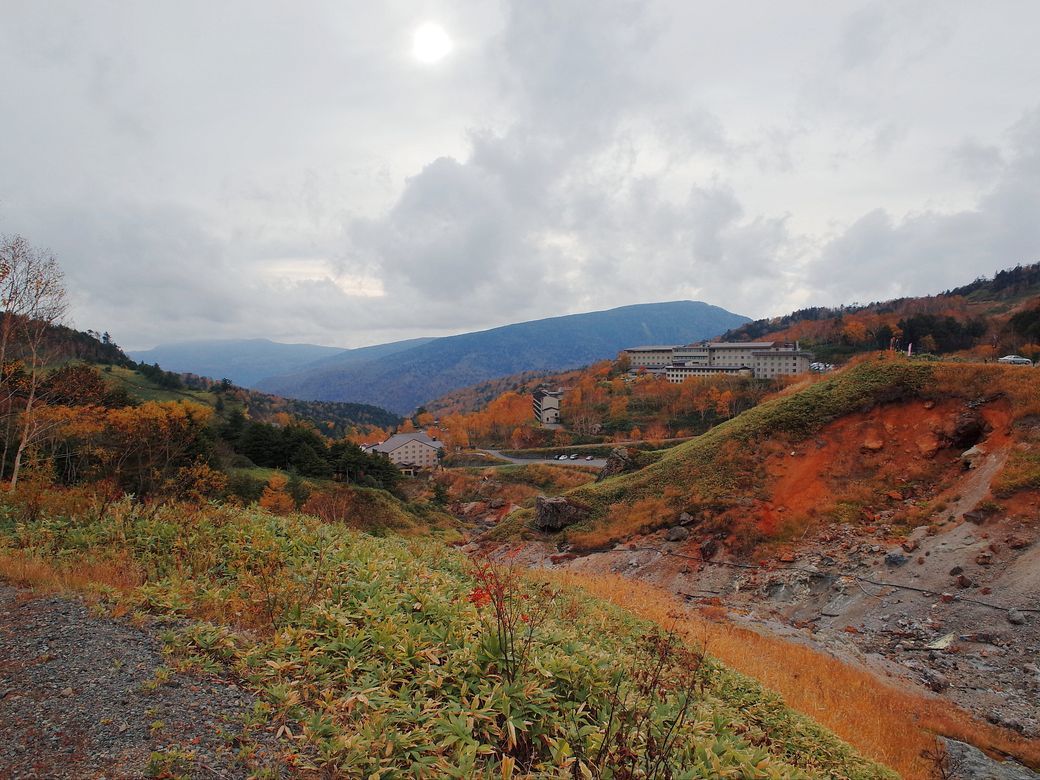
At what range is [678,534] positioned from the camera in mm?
21547

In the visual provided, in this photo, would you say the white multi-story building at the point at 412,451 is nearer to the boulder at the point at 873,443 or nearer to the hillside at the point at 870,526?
the hillside at the point at 870,526

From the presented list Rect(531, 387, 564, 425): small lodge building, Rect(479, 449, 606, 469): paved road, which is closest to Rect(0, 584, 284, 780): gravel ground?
Rect(479, 449, 606, 469): paved road

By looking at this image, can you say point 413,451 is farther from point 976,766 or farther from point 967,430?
point 976,766

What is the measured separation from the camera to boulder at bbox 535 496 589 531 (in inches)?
1040

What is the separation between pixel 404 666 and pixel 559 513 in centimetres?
2280

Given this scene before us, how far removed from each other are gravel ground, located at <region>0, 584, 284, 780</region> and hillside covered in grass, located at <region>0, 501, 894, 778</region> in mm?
179

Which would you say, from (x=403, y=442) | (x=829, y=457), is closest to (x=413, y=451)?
(x=403, y=442)

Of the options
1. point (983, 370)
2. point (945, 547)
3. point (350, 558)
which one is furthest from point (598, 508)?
point (350, 558)

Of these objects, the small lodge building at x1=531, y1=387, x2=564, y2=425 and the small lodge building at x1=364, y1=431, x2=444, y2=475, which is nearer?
the small lodge building at x1=364, y1=431, x2=444, y2=475

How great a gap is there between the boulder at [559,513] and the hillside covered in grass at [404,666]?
727 inches

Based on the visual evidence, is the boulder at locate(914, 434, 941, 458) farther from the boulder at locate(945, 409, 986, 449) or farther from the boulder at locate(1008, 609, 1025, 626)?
the boulder at locate(1008, 609, 1025, 626)

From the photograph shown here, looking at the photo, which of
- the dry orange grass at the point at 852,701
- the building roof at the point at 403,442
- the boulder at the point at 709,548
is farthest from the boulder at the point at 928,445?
the building roof at the point at 403,442

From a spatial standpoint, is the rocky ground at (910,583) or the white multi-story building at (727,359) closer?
the rocky ground at (910,583)

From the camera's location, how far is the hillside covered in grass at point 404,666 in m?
3.45
